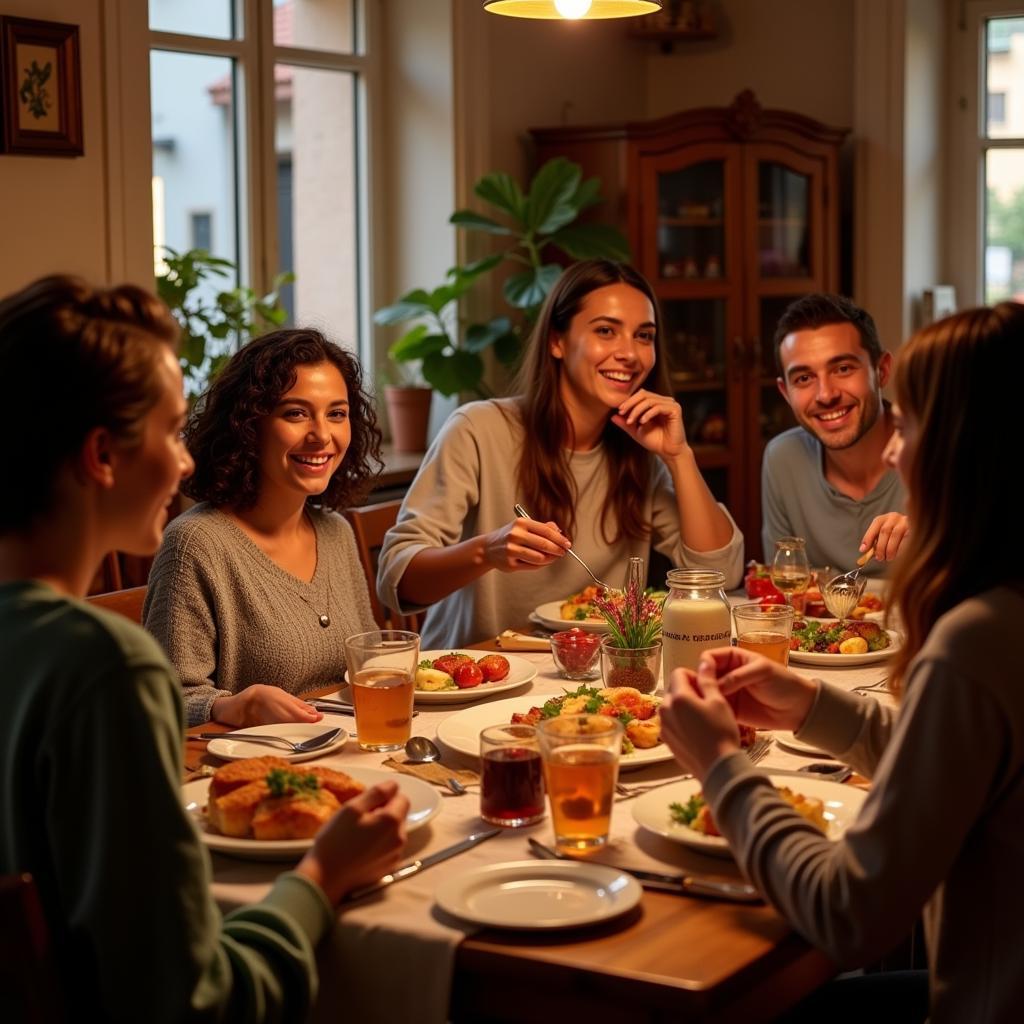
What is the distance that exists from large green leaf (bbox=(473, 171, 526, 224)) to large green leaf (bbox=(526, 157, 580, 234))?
3 cm

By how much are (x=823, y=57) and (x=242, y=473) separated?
3946mm

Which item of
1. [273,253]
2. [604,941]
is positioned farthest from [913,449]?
[273,253]

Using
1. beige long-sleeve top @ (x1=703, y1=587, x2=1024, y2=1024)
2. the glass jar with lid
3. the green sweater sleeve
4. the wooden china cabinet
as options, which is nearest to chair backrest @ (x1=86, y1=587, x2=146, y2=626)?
the glass jar with lid

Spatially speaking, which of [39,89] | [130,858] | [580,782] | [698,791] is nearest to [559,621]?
[698,791]

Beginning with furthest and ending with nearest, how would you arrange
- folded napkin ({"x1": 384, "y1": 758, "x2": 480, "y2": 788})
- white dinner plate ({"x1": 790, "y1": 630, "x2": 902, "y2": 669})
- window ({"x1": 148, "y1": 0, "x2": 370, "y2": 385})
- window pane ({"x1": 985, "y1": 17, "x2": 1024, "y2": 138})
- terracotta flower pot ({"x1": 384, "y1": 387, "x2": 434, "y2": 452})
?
window pane ({"x1": 985, "y1": 17, "x2": 1024, "y2": 138}), terracotta flower pot ({"x1": 384, "y1": 387, "x2": 434, "y2": 452}), window ({"x1": 148, "y1": 0, "x2": 370, "y2": 385}), white dinner plate ({"x1": 790, "y1": 630, "x2": 902, "y2": 669}), folded napkin ({"x1": 384, "y1": 758, "x2": 480, "y2": 788})

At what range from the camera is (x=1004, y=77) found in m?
5.61

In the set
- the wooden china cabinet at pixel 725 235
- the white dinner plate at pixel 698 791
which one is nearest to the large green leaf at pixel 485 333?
the wooden china cabinet at pixel 725 235

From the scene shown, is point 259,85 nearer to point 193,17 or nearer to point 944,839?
point 193,17

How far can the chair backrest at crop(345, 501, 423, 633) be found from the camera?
9.10 ft

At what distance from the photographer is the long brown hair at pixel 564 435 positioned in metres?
2.96

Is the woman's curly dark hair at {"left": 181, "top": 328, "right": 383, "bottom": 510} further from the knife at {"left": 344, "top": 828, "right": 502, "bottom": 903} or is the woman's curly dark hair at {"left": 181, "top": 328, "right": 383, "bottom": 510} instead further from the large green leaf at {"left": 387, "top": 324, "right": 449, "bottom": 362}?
the large green leaf at {"left": 387, "top": 324, "right": 449, "bottom": 362}

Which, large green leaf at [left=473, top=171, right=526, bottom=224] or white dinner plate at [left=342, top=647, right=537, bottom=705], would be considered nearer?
white dinner plate at [left=342, top=647, right=537, bottom=705]

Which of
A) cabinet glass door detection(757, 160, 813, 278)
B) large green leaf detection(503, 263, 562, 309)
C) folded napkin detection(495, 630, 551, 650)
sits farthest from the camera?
cabinet glass door detection(757, 160, 813, 278)

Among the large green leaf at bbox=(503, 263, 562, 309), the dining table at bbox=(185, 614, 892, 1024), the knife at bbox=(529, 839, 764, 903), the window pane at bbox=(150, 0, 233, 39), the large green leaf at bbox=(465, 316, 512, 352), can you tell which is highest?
the window pane at bbox=(150, 0, 233, 39)
